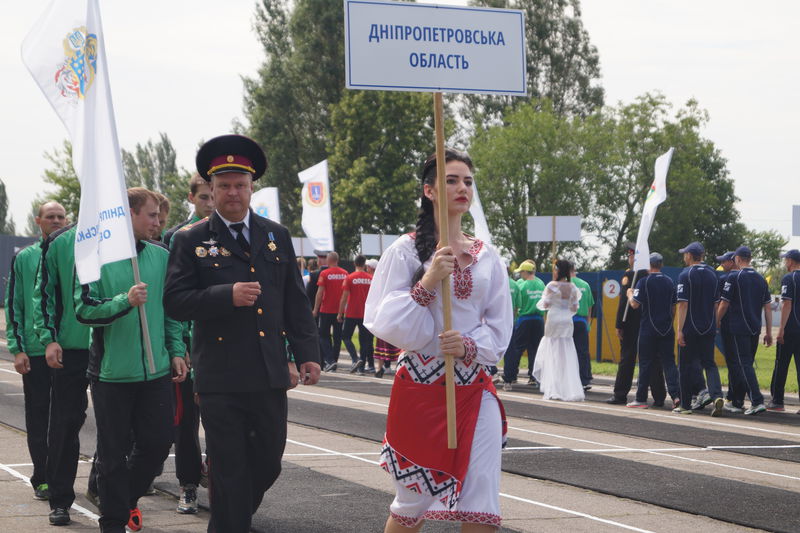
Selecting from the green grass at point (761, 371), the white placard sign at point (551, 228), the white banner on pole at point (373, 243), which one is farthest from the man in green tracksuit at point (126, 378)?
the white banner on pole at point (373, 243)

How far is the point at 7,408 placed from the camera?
13.2 metres

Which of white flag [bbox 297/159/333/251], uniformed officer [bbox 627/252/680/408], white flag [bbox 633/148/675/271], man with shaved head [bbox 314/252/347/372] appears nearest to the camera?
uniformed officer [bbox 627/252/680/408]

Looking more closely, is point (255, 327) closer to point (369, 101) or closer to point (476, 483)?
point (476, 483)

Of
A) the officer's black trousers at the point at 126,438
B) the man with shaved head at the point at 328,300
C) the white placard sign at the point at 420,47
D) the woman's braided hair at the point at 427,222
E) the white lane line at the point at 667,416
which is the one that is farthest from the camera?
the man with shaved head at the point at 328,300

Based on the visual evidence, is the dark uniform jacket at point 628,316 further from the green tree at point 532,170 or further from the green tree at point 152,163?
the green tree at point 152,163

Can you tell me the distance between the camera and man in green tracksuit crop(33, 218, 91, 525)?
6602mm

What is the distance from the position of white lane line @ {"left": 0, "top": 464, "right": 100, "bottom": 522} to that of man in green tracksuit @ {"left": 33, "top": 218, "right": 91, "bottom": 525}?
0.75 ft

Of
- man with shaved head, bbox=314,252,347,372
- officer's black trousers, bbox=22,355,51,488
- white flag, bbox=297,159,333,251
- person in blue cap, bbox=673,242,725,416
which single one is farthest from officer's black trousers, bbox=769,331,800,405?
officer's black trousers, bbox=22,355,51,488

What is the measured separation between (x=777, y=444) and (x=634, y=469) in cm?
255

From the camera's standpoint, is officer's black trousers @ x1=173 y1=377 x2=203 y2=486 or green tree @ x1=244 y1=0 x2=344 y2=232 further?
green tree @ x1=244 y1=0 x2=344 y2=232

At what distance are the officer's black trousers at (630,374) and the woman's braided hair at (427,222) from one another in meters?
10.7

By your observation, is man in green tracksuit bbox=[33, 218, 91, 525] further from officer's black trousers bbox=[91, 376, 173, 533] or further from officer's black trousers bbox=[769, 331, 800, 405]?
officer's black trousers bbox=[769, 331, 800, 405]

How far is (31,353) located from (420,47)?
376cm

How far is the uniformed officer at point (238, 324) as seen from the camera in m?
4.81
